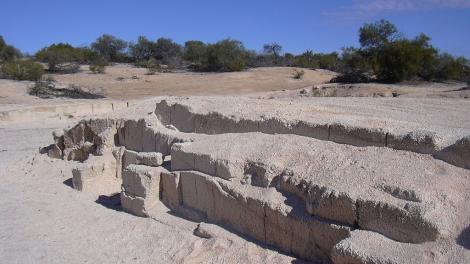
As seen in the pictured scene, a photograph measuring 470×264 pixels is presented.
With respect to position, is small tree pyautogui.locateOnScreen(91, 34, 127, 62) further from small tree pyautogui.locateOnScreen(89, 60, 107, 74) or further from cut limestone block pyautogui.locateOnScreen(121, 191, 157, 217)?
cut limestone block pyautogui.locateOnScreen(121, 191, 157, 217)

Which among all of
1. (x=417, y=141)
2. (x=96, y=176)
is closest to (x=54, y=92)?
(x=96, y=176)

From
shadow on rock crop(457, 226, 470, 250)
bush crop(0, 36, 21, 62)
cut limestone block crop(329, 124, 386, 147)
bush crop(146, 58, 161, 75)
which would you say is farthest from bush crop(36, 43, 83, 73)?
shadow on rock crop(457, 226, 470, 250)

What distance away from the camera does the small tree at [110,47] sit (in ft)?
140

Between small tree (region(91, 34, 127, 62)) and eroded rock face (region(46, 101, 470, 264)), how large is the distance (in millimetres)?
36148

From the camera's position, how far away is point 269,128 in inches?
273

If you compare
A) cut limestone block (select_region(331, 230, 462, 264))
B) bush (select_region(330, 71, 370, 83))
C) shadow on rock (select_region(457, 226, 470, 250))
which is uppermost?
bush (select_region(330, 71, 370, 83))

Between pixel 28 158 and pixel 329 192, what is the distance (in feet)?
27.6

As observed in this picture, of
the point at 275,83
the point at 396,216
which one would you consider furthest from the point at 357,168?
the point at 275,83

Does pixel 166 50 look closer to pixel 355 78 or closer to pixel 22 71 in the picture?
pixel 22 71

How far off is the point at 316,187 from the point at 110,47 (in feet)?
134

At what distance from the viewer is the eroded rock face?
411cm

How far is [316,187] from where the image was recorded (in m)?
4.98

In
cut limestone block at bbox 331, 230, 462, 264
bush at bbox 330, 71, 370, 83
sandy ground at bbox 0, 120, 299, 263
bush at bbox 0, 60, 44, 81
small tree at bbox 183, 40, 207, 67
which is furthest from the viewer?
small tree at bbox 183, 40, 207, 67

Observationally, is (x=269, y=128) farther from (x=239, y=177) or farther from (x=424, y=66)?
(x=424, y=66)
